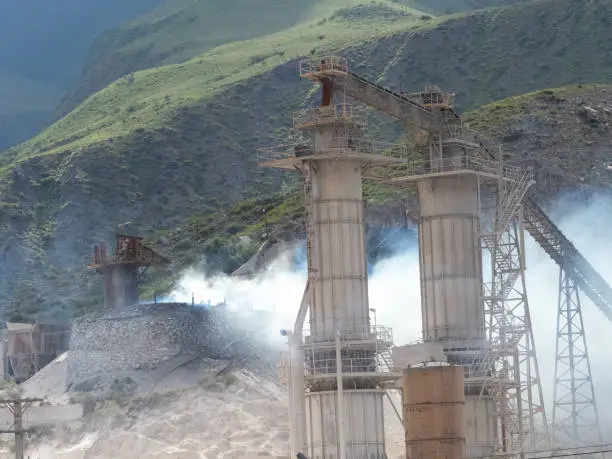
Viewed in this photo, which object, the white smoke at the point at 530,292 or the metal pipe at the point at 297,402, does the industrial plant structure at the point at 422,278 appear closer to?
the metal pipe at the point at 297,402

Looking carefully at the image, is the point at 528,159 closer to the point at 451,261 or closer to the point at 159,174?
the point at 451,261

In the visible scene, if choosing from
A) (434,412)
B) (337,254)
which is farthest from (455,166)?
(434,412)

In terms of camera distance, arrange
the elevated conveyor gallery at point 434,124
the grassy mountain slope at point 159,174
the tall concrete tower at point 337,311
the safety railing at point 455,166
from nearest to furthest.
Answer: the tall concrete tower at point 337,311 < the elevated conveyor gallery at point 434,124 < the safety railing at point 455,166 < the grassy mountain slope at point 159,174

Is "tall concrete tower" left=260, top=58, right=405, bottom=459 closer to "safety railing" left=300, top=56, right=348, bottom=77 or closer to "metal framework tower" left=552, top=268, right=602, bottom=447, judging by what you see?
"safety railing" left=300, top=56, right=348, bottom=77

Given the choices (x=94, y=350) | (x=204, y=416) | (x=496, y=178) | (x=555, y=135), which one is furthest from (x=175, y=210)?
(x=496, y=178)

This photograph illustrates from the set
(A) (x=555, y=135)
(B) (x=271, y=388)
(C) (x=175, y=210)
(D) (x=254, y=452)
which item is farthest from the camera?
(C) (x=175, y=210)

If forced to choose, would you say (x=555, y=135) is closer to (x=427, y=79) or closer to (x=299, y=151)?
(x=427, y=79)

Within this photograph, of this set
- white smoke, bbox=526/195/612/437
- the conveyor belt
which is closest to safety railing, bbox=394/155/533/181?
the conveyor belt

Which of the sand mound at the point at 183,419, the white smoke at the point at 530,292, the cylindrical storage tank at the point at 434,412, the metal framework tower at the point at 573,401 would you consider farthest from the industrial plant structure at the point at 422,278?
the white smoke at the point at 530,292
